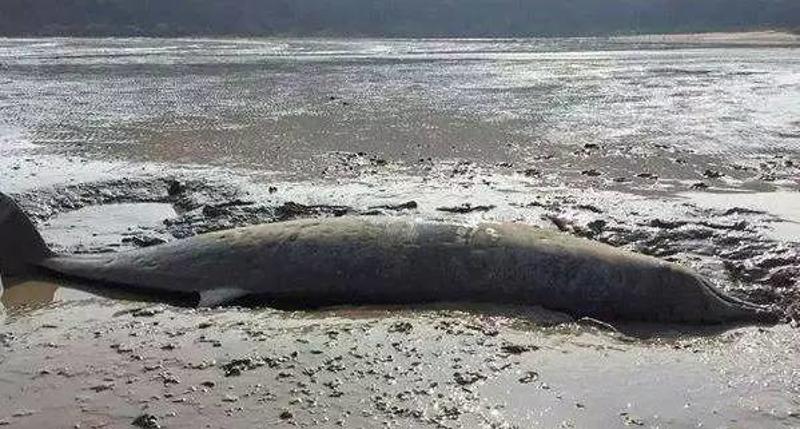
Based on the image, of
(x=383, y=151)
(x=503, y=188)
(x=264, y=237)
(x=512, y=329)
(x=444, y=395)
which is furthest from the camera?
(x=383, y=151)

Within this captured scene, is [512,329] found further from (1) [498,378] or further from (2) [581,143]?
(2) [581,143]

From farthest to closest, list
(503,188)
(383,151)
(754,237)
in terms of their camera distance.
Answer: (383,151) < (503,188) < (754,237)

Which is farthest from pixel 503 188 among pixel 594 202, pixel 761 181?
pixel 761 181

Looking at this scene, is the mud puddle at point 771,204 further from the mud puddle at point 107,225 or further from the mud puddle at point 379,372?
the mud puddle at point 107,225

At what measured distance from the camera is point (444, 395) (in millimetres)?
4480

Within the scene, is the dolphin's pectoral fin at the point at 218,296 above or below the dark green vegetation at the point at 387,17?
above

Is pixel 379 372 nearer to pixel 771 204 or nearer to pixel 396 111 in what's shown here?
pixel 771 204

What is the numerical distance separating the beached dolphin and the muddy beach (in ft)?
0.57

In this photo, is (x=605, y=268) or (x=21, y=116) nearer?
(x=605, y=268)

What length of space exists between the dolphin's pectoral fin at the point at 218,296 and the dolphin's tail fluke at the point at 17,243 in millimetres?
→ 1524

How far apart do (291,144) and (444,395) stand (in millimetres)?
8724

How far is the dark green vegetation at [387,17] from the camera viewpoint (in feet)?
242

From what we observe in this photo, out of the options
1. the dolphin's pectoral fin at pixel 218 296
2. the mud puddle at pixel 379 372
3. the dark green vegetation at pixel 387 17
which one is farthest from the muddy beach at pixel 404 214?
the dark green vegetation at pixel 387 17

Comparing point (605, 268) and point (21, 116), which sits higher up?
point (605, 268)
